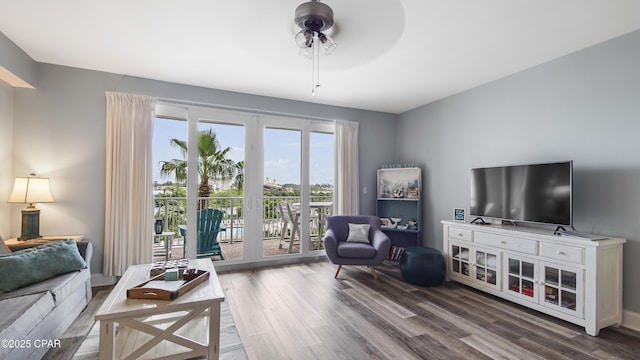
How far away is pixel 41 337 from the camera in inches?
77.4

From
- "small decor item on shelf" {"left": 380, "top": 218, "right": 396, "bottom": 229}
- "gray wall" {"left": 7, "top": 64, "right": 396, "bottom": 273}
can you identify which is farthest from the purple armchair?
"gray wall" {"left": 7, "top": 64, "right": 396, "bottom": 273}

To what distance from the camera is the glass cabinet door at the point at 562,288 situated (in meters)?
2.52

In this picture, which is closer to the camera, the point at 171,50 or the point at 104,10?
the point at 104,10

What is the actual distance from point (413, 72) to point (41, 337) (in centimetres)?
416

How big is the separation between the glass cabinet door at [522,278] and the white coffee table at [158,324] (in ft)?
9.58

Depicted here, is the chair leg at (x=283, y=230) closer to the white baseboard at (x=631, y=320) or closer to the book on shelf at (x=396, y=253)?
the book on shelf at (x=396, y=253)

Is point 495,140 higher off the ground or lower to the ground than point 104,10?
lower

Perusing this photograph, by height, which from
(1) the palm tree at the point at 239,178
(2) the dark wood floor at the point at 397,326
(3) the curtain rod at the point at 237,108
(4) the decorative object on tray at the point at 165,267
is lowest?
(2) the dark wood floor at the point at 397,326

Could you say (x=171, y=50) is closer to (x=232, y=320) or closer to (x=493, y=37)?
(x=232, y=320)

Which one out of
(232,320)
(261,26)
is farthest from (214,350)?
(261,26)

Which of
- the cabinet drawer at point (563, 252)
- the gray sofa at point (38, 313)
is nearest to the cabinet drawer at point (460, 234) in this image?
the cabinet drawer at point (563, 252)

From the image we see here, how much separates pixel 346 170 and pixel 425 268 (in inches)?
78.8

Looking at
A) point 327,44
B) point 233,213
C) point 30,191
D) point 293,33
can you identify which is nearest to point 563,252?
point 327,44

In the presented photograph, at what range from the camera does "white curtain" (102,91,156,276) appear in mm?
3469
